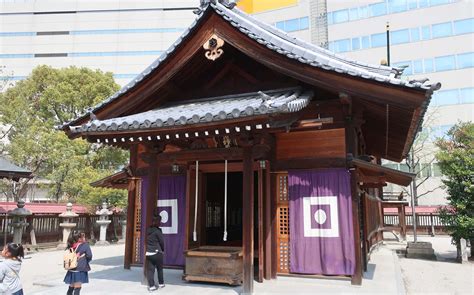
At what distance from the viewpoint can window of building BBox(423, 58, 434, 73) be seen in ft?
111

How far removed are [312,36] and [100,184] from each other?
3272 centimetres

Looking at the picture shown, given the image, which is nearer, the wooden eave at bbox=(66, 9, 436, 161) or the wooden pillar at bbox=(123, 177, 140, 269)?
the wooden eave at bbox=(66, 9, 436, 161)

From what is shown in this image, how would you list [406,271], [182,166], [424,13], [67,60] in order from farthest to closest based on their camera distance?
1. [67,60]
2. [424,13]
3. [406,271]
4. [182,166]

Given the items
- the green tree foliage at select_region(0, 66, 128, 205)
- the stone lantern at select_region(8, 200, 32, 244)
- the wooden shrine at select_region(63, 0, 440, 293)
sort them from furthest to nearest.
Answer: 1. the green tree foliage at select_region(0, 66, 128, 205)
2. the stone lantern at select_region(8, 200, 32, 244)
3. the wooden shrine at select_region(63, 0, 440, 293)

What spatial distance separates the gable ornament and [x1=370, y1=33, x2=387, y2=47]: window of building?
3146 cm

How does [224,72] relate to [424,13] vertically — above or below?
below

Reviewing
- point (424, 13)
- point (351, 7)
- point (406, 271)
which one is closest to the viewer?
point (406, 271)

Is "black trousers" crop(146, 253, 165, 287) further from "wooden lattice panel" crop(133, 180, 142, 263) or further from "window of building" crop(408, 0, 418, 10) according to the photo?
"window of building" crop(408, 0, 418, 10)

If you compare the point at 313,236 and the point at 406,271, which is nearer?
the point at 313,236

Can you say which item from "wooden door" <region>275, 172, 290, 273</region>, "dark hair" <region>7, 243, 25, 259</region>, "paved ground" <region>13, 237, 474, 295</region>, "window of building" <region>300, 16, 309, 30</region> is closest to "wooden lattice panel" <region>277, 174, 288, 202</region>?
"wooden door" <region>275, 172, 290, 273</region>

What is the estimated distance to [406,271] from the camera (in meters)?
12.2

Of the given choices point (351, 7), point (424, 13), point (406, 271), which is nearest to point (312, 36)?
point (351, 7)

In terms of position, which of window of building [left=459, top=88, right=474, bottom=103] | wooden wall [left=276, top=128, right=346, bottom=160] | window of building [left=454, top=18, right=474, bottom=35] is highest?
window of building [left=454, top=18, right=474, bottom=35]

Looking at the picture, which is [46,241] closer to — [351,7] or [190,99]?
[190,99]
